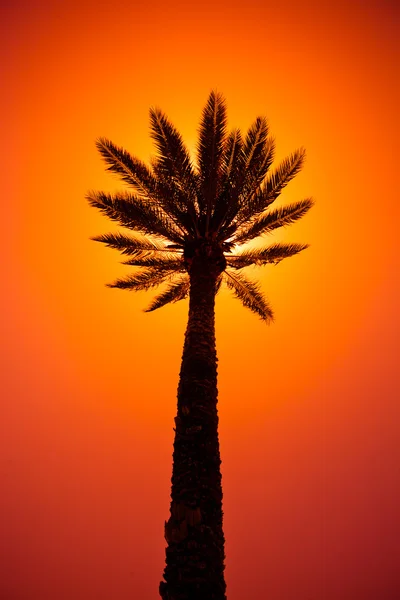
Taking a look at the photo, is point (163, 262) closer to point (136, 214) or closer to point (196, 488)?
point (136, 214)

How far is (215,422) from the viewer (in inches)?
238

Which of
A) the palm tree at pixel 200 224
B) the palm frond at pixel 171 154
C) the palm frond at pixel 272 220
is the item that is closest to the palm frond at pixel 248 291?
the palm tree at pixel 200 224

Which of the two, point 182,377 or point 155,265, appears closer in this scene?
point 182,377

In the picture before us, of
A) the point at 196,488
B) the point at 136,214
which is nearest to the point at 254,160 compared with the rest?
the point at 136,214

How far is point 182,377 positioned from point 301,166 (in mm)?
5982

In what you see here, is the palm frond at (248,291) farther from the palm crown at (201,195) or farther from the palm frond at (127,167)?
the palm frond at (127,167)

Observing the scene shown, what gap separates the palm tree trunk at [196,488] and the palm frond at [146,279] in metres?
3.86

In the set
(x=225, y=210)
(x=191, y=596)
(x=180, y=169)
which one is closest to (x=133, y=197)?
(x=180, y=169)

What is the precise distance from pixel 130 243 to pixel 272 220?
3323mm

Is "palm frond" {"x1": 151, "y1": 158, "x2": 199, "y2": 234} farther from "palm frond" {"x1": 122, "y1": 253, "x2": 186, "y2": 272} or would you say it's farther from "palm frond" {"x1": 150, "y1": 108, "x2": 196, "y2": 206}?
"palm frond" {"x1": 122, "y1": 253, "x2": 186, "y2": 272}

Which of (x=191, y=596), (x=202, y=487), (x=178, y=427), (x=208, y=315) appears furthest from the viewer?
(x=208, y=315)

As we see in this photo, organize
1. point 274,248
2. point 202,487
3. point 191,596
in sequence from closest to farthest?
point 191,596
point 202,487
point 274,248

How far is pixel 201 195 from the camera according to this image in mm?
9344

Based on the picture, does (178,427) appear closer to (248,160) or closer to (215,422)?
(215,422)
